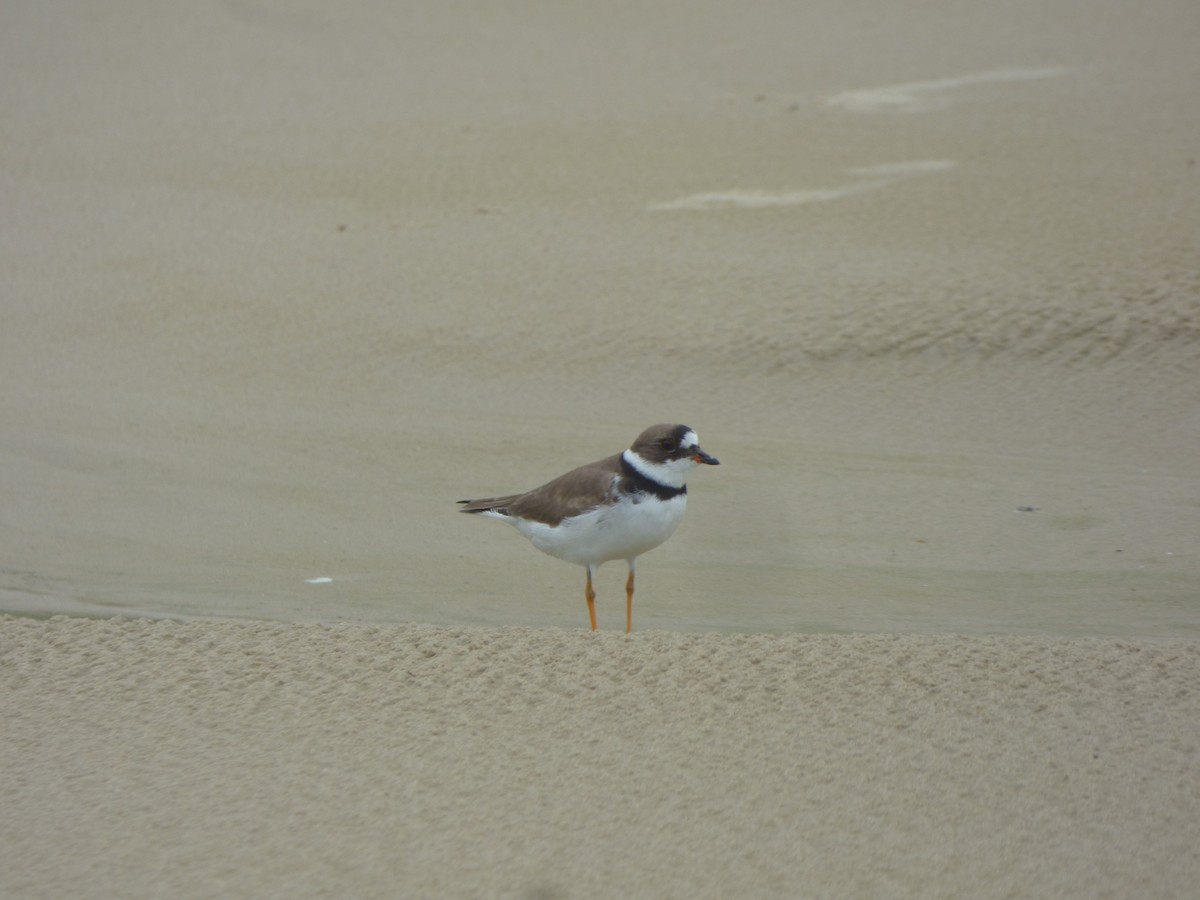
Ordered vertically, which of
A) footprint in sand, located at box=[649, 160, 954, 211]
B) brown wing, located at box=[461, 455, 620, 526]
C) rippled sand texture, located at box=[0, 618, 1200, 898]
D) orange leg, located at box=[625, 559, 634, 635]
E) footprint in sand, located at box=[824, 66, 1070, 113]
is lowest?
rippled sand texture, located at box=[0, 618, 1200, 898]

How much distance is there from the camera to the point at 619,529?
5508 millimetres

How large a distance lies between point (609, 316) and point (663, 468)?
418 cm

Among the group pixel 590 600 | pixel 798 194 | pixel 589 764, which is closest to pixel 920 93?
pixel 798 194

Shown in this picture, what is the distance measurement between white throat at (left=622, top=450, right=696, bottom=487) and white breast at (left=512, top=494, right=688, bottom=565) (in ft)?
0.25

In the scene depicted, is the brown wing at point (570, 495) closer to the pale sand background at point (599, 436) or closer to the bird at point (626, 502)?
the bird at point (626, 502)

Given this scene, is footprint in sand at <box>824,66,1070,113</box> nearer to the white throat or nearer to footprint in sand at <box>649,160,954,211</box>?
footprint in sand at <box>649,160,954,211</box>

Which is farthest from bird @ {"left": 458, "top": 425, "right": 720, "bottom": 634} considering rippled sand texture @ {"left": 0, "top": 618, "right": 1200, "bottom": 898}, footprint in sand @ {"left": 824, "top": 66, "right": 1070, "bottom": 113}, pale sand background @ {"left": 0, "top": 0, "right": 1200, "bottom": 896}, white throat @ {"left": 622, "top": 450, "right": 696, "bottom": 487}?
footprint in sand @ {"left": 824, "top": 66, "right": 1070, "bottom": 113}

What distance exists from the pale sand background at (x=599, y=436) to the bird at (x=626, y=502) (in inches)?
18.0

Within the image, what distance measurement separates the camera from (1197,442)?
26.7 feet

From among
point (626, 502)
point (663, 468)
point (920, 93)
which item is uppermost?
point (920, 93)

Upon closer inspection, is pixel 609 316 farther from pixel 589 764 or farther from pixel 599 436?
pixel 589 764

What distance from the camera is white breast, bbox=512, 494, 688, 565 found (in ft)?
18.0

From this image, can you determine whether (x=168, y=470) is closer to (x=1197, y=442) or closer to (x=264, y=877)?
(x=264, y=877)

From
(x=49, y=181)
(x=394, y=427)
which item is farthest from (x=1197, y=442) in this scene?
(x=49, y=181)
